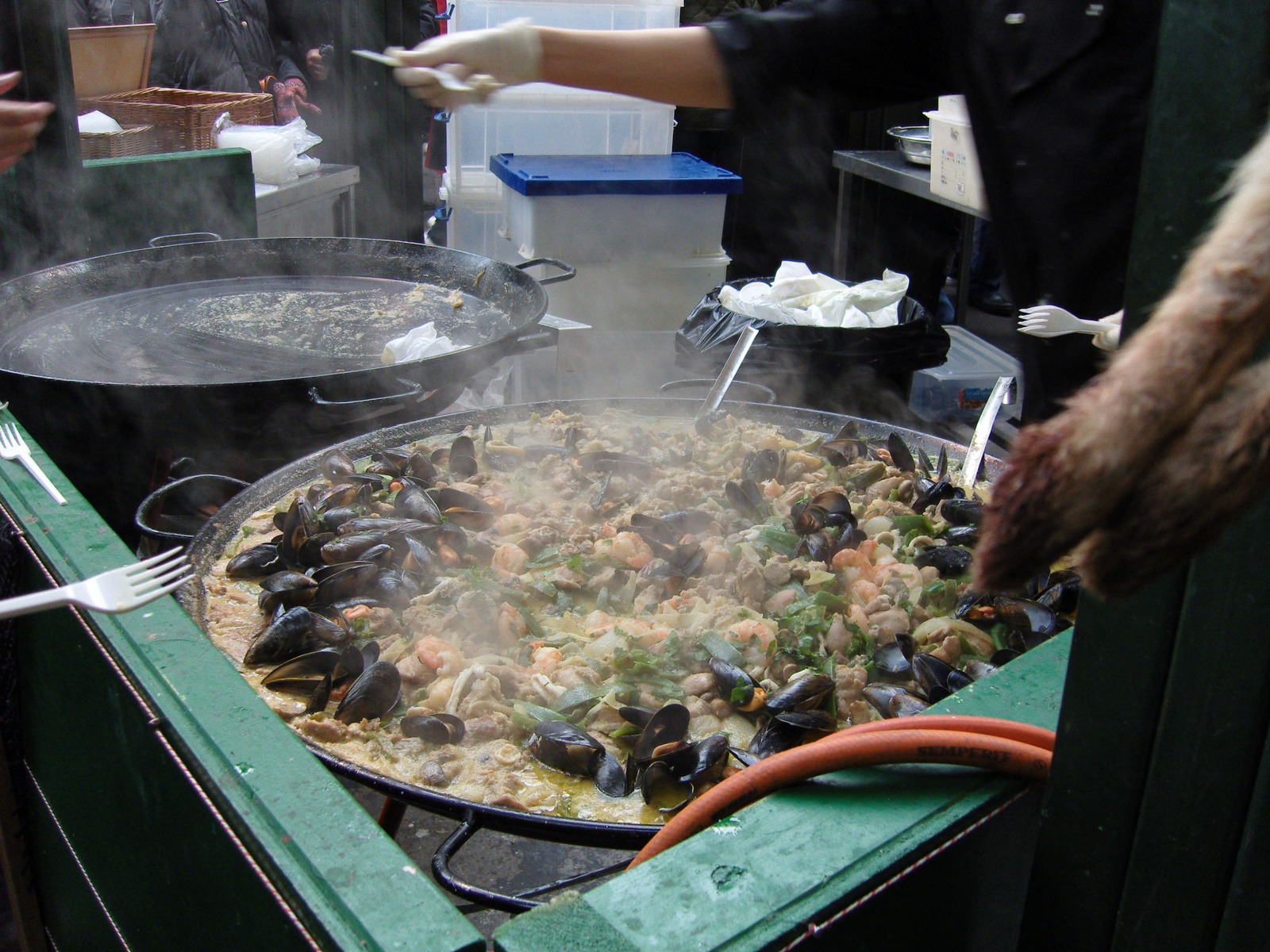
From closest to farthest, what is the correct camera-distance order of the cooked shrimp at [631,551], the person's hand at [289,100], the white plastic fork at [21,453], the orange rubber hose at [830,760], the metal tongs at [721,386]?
the orange rubber hose at [830,760] < the white plastic fork at [21,453] < the cooked shrimp at [631,551] < the metal tongs at [721,386] < the person's hand at [289,100]

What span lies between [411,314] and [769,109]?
5.12 ft

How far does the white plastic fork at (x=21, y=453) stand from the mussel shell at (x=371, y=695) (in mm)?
612

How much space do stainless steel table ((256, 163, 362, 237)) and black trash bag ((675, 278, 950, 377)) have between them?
8.14ft

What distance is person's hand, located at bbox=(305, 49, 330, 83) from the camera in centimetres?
923

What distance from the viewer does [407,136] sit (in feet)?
23.9

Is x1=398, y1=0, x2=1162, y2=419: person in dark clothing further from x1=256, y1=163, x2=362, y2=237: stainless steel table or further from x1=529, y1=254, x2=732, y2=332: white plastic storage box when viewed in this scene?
x1=256, y1=163, x2=362, y2=237: stainless steel table

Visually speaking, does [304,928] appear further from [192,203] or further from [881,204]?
[881,204]

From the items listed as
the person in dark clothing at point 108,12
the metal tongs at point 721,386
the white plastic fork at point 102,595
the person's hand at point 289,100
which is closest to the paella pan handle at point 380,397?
the metal tongs at point 721,386

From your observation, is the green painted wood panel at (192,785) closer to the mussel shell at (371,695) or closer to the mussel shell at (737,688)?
the mussel shell at (371,695)

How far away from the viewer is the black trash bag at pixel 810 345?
402 centimetres

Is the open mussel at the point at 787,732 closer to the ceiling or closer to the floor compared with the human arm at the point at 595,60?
closer to the floor

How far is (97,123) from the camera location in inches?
195

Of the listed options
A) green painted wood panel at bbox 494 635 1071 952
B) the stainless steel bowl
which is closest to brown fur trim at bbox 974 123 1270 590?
green painted wood panel at bbox 494 635 1071 952

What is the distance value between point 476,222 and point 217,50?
3116 mm
